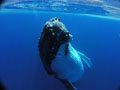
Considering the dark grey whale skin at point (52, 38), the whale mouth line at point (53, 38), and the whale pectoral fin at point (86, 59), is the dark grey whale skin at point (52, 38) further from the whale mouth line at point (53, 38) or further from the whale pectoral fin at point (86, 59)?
the whale pectoral fin at point (86, 59)

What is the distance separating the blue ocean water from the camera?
4.62 feet

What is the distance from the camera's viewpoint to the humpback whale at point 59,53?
95 centimetres

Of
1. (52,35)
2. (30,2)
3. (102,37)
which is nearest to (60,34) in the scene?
(52,35)

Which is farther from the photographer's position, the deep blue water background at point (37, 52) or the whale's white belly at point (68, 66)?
the deep blue water background at point (37, 52)

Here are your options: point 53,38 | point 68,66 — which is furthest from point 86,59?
point 53,38

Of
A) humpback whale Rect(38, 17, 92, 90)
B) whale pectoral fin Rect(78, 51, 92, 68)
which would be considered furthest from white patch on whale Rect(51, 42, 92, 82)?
whale pectoral fin Rect(78, 51, 92, 68)

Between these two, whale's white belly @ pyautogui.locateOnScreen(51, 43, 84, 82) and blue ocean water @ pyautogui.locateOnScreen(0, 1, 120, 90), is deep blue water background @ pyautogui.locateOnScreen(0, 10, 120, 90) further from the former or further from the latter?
whale's white belly @ pyautogui.locateOnScreen(51, 43, 84, 82)

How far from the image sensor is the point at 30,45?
1.47 meters

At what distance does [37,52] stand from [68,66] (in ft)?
1.37

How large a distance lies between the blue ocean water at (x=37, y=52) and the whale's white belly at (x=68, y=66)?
202 millimetres

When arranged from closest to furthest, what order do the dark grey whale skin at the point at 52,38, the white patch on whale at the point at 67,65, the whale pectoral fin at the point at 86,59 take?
the dark grey whale skin at the point at 52,38, the white patch on whale at the point at 67,65, the whale pectoral fin at the point at 86,59

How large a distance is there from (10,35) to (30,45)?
0.24 m

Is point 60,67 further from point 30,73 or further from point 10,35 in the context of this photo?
point 10,35

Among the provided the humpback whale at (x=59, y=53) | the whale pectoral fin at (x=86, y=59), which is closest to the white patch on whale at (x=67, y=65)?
the humpback whale at (x=59, y=53)
